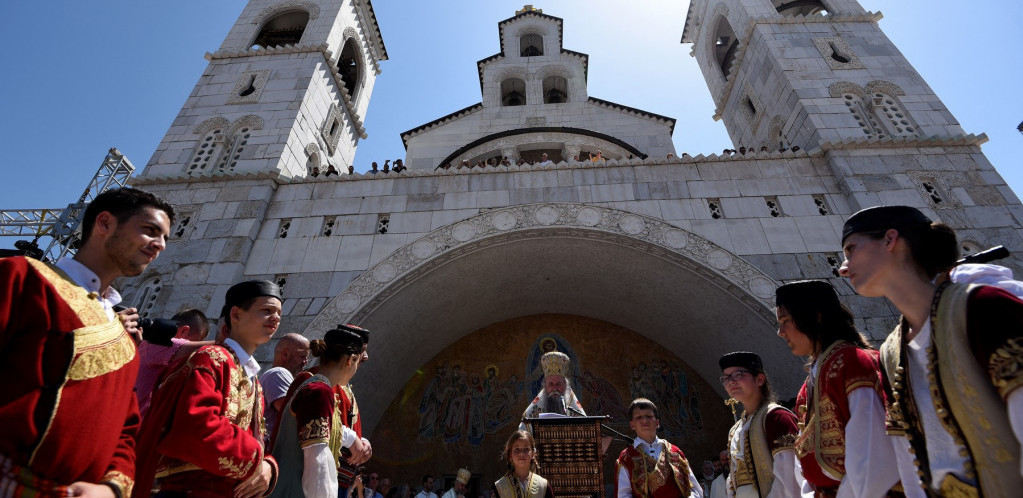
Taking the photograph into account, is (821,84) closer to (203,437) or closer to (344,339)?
(344,339)

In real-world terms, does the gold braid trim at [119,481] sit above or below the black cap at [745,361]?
below

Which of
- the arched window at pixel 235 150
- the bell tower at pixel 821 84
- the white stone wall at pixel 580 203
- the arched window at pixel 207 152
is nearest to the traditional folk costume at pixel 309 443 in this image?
the white stone wall at pixel 580 203

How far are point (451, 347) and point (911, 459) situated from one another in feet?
30.7

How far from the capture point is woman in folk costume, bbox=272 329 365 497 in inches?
96.0

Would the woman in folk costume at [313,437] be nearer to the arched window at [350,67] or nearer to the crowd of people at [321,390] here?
the crowd of people at [321,390]

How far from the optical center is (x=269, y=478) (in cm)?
216

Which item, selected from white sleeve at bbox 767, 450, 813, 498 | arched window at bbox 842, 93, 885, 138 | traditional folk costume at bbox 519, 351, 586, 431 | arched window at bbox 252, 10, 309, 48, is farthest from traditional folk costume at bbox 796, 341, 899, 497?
arched window at bbox 252, 10, 309, 48

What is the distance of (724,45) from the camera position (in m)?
16.4

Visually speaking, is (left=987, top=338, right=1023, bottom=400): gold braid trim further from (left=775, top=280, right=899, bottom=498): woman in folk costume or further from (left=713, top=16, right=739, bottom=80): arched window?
(left=713, top=16, right=739, bottom=80): arched window

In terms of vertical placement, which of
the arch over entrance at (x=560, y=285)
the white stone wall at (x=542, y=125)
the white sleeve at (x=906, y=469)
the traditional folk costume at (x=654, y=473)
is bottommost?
the white sleeve at (x=906, y=469)

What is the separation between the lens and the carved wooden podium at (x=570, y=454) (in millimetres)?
3883

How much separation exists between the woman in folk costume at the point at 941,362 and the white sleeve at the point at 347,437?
8.96 feet

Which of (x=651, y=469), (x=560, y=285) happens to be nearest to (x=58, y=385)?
(x=651, y=469)

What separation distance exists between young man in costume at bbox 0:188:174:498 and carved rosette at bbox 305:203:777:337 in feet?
18.8
